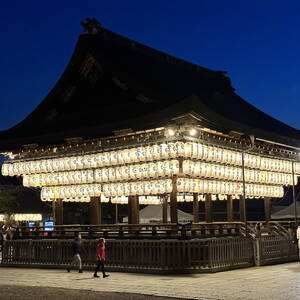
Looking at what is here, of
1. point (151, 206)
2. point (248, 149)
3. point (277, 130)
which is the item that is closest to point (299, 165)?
point (277, 130)

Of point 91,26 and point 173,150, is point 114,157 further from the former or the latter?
point 91,26

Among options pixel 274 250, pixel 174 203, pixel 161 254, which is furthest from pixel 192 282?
pixel 274 250

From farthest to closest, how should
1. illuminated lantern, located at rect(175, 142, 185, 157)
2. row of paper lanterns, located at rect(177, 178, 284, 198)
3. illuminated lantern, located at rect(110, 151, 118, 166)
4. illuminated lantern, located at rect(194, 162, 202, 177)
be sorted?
row of paper lanterns, located at rect(177, 178, 284, 198) → illuminated lantern, located at rect(110, 151, 118, 166) → illuminated lantern, located at rect(194, 162, 202, 177) → illuminated lantern, located at rect(175, 142, 185, 157)

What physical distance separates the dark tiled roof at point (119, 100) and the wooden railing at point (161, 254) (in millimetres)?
5126

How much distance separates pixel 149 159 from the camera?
22391 millimetres

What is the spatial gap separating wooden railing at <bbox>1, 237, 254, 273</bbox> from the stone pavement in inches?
27.6

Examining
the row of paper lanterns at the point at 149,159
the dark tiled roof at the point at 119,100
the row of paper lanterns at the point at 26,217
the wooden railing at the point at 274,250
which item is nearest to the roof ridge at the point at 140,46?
the dark tiled roof at the point at 119,100

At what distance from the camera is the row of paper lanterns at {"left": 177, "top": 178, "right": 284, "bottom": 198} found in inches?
939

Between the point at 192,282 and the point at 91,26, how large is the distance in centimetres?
1672

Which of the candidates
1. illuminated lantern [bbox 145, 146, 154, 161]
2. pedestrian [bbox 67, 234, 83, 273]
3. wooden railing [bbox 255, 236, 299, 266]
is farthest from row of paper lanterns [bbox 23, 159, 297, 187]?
pedestrian [bbox 67, 234, 83, 273]

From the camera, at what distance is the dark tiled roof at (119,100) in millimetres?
23125

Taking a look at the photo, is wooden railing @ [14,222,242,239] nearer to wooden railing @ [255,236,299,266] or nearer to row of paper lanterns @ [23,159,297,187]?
wooden railing @ [255,236,299,266]

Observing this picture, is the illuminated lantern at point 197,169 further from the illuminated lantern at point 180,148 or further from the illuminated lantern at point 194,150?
the illuminated lantern at point 180,148

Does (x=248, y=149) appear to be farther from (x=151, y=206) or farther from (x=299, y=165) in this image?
(x=151, y=206)
